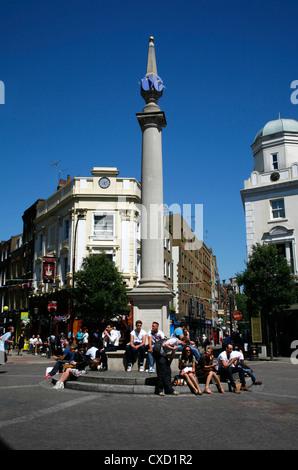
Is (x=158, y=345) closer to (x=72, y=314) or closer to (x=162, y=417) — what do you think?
(x=162, y=417)

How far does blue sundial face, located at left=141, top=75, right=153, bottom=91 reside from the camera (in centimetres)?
1513

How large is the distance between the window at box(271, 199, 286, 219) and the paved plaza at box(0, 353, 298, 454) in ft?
63.8

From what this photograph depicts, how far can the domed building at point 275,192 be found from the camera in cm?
2738

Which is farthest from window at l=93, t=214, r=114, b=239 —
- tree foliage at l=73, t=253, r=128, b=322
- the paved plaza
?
the paved plaza

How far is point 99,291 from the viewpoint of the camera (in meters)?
28.1

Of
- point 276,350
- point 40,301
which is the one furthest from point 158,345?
point 40,301

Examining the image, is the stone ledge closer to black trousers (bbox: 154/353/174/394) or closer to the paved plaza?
the paved plaza

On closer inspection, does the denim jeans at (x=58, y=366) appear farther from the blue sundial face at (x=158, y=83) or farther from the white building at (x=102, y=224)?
the white building at (x=102, y=224)

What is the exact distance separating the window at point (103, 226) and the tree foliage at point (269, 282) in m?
12.5

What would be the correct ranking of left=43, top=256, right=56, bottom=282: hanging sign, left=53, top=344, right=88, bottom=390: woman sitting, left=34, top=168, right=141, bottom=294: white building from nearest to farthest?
left=53, top=344, right=88, bottom=390: woman sitting
left=43, top=256, right=56, bottom=282: hanging sign
left=34, top=168, right=141, bottom=294: white building

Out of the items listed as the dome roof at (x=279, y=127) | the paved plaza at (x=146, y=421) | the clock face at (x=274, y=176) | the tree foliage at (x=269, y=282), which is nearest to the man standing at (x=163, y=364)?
the paved plaza at (x=146, y=421)

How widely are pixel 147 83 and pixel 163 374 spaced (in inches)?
420

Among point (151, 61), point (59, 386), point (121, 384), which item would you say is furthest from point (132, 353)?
point (151, 61)

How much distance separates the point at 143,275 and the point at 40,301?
2663 cm
